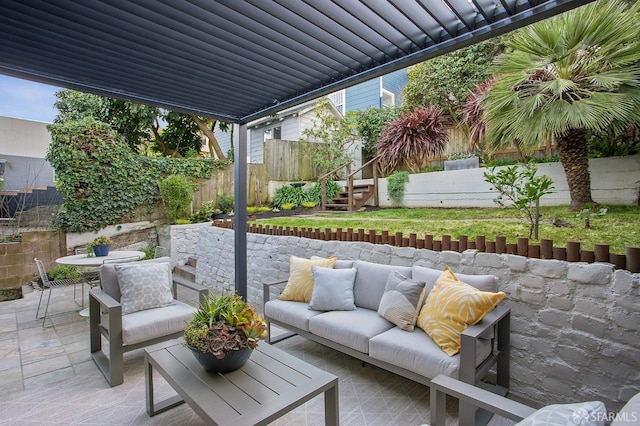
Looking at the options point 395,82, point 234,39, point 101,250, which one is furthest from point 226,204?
point 395,82

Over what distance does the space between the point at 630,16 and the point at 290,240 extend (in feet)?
13.3

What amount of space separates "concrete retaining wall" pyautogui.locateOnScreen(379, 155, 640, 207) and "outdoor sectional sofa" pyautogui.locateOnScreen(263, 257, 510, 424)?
6.91 feet

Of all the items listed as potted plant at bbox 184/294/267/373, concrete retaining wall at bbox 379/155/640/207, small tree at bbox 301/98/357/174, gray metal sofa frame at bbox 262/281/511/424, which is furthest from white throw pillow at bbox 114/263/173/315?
small tree at bbox 301/98/357/174

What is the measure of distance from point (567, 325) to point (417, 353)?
1080 mm

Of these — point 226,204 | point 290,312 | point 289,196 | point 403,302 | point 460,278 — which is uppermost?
point 289,196

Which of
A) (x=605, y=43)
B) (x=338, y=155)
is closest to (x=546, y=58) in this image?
(x=605, y=43)

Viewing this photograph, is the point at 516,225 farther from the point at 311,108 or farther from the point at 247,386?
the point at 311,108

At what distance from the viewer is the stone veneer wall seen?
82.1 inches

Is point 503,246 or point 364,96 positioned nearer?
point 503,246

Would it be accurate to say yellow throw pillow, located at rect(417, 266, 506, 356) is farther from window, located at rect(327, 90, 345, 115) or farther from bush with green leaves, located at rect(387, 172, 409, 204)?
window, located at rect(327, 90, 345, 115)

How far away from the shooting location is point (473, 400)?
4.65 ft

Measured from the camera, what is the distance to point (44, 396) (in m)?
2.58

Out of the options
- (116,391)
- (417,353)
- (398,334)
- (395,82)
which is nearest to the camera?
(417,353)

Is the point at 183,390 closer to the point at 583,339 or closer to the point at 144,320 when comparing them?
the point at 144,320
